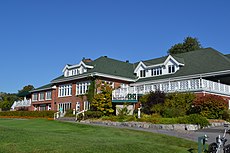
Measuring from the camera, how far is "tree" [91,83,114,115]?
104 feet

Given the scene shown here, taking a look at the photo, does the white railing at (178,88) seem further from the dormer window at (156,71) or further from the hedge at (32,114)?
the hedge at (32,114)

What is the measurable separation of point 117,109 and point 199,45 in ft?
118

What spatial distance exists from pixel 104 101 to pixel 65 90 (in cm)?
1180

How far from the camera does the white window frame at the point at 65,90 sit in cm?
4125

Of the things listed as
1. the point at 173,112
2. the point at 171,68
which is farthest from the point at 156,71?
the point at 173,112

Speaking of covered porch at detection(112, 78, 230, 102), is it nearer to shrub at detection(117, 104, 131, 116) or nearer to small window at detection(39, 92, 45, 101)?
shrub at detection(117, 104, 131, 116)

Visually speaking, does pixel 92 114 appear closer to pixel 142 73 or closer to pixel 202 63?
pixel 142 73

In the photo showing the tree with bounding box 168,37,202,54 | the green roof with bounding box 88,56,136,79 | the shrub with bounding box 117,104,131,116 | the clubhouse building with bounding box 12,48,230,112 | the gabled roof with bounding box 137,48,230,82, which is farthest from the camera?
the tree with bounding box 168,37,202,54

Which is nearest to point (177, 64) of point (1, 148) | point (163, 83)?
point (163, 83)

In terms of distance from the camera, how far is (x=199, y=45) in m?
60.6

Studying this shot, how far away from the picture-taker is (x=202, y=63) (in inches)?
1359

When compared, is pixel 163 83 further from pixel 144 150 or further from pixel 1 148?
pixel 1 148

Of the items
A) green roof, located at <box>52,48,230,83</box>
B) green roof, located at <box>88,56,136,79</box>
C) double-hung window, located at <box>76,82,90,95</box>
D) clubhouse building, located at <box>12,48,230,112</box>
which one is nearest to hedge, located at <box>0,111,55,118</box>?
clubhouse building, located at <box>12,48,230,112</box>

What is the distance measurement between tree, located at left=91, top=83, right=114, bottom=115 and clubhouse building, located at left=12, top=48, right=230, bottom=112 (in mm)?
809
